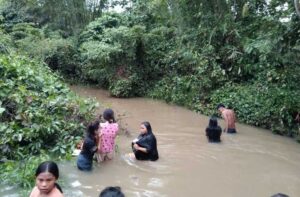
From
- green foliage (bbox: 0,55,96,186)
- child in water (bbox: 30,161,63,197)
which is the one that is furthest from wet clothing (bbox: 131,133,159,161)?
child in water (bbox: 30,161,63,197)

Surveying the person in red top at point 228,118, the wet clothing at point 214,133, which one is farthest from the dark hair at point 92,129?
the person in red top at point 228,118

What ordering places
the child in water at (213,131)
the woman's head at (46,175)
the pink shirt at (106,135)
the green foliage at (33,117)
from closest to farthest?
the woman's head at (46,175) < the green foliage at (33,117) < the pink shirt at (106,135) < the child in water at (213,131)

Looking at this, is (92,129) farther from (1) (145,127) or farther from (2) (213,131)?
(2) (213,131)

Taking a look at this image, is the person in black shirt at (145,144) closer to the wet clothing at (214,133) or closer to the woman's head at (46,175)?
the wet clothing at (214,133)

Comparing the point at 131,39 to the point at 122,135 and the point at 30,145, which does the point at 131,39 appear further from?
the point at 30,145

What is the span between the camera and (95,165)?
8070 mm

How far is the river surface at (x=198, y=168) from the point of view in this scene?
7188 mm

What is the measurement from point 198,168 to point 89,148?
2441mm

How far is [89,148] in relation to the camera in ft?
24.4

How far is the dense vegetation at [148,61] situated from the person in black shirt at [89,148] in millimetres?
782

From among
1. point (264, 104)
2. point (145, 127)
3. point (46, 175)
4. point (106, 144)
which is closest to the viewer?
point (46, 175)

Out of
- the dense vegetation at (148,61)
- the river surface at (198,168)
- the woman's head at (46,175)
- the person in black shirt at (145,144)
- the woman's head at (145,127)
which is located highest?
the dense vegetation at (148,61)

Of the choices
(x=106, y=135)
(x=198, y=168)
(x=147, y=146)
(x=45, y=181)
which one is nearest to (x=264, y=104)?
(x=198, y=168)

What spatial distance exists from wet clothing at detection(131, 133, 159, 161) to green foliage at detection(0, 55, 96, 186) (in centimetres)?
136
